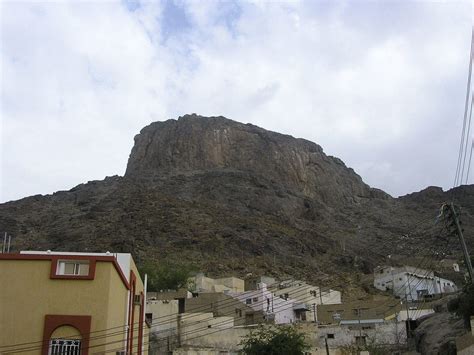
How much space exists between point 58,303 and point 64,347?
170cm

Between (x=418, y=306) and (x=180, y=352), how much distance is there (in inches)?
1092

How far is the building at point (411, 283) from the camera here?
250 ft

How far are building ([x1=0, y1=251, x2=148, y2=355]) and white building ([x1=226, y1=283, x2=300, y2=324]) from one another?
3359 centimetres

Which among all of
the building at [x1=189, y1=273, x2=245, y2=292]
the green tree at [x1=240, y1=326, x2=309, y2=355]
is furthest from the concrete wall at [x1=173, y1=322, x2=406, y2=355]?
the building at [x1=189, y1=273, x2=245, y2=292]

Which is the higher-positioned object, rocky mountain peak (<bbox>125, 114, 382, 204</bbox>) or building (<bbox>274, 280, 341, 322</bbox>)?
rocky mountain peak (<bbox>125, 114, 382, 204</bbox>)

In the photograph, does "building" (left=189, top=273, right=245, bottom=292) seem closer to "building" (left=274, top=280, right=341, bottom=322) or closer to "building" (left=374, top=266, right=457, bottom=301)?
"building" (left=274, top=280, right=341, bottom=322)

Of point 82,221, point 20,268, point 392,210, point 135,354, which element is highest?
point 392,210

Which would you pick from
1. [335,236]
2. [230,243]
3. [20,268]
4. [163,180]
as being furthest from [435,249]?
[20,268]

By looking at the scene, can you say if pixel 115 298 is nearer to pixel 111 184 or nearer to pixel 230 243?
pixel 230 243

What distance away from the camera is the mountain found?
101 meters

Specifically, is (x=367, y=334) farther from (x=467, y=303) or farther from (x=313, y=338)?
(x=467, y=303)

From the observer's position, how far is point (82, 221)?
375ft

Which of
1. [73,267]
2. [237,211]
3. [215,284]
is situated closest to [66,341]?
[73,267]

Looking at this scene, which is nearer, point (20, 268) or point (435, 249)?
point (20, 268)
